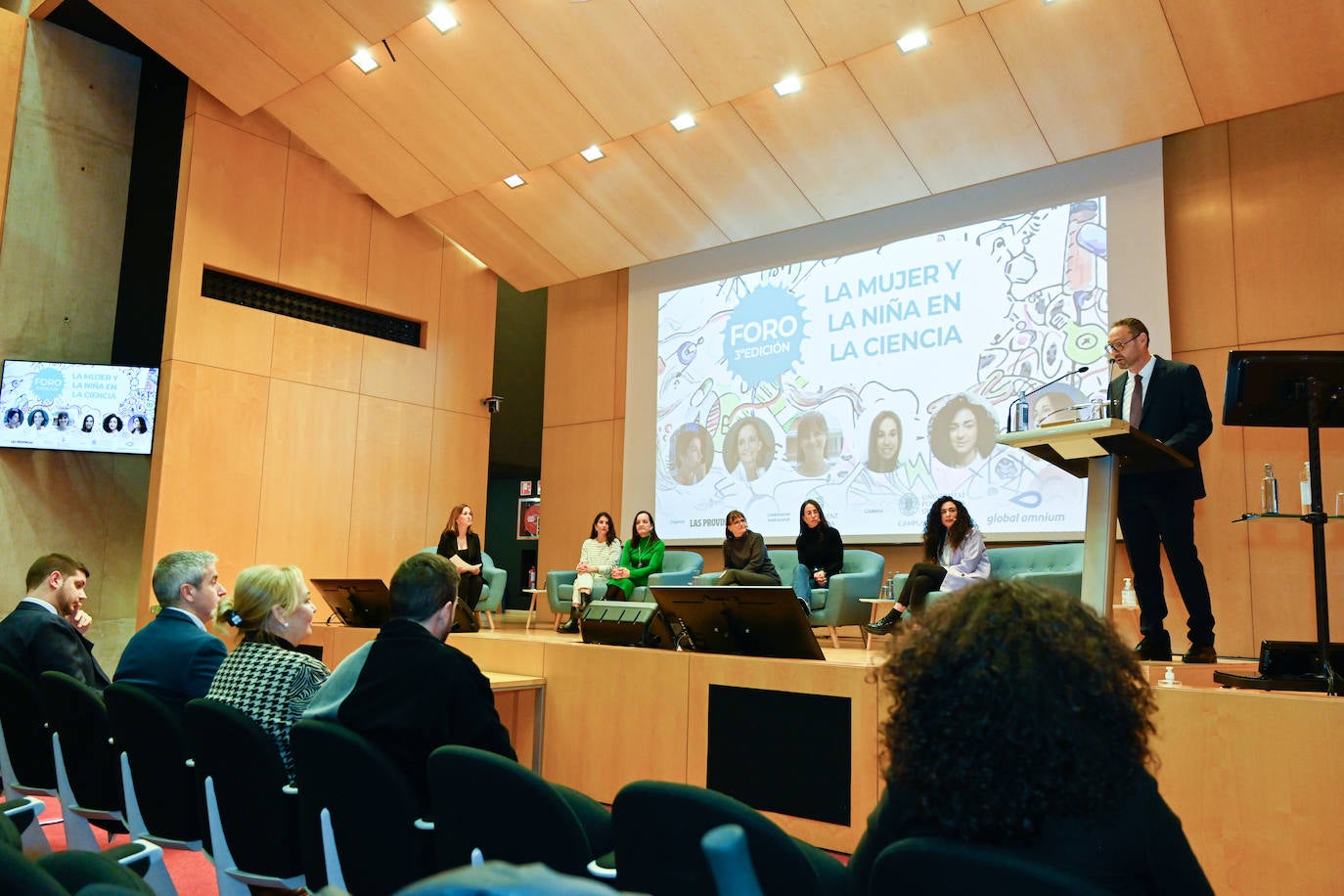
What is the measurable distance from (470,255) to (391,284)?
3.25 feet

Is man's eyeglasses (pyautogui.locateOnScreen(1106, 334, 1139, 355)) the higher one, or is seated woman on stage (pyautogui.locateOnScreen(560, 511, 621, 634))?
man's eyeglasses (pyautogui.locateOnScreen(1106, 334, 1139, 355))

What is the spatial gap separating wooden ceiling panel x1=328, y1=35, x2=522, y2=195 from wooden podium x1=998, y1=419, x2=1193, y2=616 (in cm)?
545

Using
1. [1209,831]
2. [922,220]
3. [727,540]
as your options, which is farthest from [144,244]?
[1209,831]

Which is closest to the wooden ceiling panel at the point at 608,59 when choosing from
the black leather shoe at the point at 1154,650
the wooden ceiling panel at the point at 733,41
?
the wooden ceiling panel at the point at 733,41

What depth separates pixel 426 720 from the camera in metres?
2.12

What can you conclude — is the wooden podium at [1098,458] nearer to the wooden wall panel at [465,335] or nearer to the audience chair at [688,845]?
the audience chair at [688,845]

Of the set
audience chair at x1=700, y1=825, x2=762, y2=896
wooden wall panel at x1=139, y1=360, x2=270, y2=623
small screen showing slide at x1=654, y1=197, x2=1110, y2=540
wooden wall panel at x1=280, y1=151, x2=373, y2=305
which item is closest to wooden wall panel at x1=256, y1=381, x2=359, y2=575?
wooden wall panel at x1=139, y1=360, x2=270, y2=623

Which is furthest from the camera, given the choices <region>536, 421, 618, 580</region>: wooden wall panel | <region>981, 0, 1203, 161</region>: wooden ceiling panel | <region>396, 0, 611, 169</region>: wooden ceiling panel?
<region>536, 421, 618, 580</region>: wooden wall panel

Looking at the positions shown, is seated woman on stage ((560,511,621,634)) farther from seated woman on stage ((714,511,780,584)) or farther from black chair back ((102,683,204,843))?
black chair back ((102,683,204,843))

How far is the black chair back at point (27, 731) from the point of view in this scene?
3.15 meters

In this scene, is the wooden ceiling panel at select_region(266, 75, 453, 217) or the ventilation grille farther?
the ventilation grille

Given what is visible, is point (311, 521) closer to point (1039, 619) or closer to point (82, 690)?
point (82, 690)

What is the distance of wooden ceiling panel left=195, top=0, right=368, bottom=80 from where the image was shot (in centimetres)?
636

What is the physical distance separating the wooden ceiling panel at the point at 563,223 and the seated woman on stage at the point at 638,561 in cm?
260
